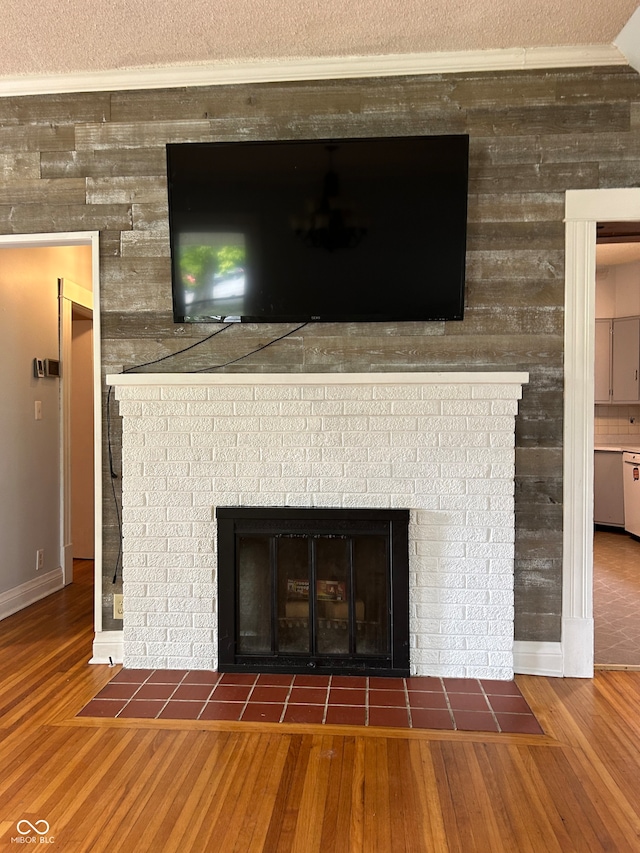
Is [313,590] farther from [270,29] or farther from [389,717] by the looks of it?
[270,29]

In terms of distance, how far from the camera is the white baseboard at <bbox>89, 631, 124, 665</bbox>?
2.80 m

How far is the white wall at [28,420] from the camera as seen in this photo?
11.3 ft

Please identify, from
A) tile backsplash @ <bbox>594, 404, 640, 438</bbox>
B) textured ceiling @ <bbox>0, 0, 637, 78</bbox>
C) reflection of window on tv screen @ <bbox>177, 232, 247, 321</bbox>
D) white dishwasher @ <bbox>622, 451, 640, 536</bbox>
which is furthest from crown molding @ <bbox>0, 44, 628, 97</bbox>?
tile backsplash @ <bbox>594, 404, 640, 438</bbox>

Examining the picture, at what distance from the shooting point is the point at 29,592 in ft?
11.8

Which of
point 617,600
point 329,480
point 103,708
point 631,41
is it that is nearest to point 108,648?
point 103,708

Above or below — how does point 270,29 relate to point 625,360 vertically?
above

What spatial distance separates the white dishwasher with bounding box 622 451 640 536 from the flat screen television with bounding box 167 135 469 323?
3.63m

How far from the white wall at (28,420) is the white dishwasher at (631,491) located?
466 cm

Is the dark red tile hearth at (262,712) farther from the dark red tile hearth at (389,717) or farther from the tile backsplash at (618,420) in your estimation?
the tile backsplash at (618,420)

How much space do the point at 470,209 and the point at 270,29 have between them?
A: 1.09 meters

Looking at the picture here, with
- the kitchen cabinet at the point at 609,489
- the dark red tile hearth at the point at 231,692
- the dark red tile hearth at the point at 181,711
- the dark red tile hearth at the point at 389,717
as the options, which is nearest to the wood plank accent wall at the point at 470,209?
the dark red tile hearth at the point at 389,717

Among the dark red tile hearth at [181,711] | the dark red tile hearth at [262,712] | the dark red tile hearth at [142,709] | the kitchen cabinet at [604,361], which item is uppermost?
the kitchen cabinet at [604,361]
